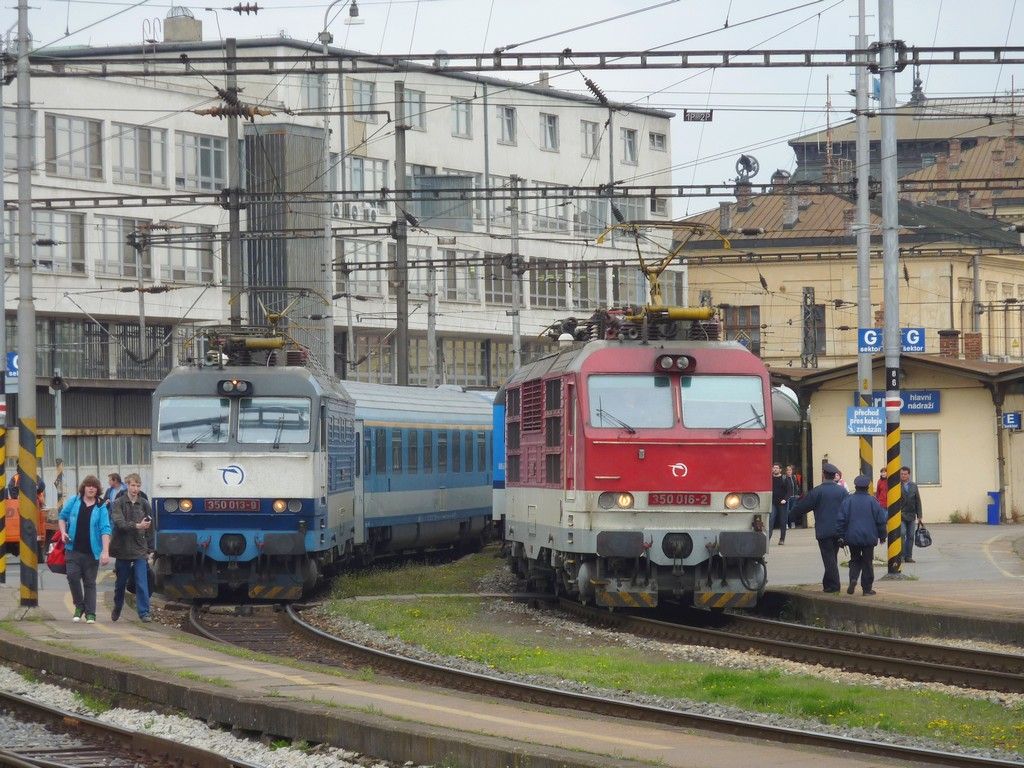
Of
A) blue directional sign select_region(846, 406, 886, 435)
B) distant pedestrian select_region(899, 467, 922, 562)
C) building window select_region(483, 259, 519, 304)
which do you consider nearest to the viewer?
blue directional sign select_region(846, 406, 886, 435)

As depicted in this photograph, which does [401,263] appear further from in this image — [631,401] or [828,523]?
[631,401]

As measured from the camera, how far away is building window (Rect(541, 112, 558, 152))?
77.8 metres

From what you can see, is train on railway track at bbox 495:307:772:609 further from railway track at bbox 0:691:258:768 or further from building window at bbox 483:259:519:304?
building window at bbox 483:259:519:304

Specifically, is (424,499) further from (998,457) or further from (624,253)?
(624,253)

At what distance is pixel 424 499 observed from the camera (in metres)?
33.5

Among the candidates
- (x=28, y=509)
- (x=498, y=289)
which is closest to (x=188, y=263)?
(x=498, y=289)

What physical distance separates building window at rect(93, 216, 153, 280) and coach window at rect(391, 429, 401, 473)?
30594 millimetres

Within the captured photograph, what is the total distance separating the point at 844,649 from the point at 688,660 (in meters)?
1.79

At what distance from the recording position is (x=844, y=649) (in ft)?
60.8

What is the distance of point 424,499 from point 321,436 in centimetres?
928

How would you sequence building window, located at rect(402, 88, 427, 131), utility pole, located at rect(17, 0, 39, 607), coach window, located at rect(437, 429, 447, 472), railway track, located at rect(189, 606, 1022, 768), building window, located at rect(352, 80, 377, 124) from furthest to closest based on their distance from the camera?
building window, located at rect(402, 88, 427, 131) → building window, located at rect(352, 80, 377, 124) → coach window, located at rect(437, 429, 447, 472) → utility pole, located at rect(17, 0, 39, 607) → railway track, located at rect(189, 606, 1022, 768)

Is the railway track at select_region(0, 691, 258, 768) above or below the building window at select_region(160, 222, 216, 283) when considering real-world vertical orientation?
below

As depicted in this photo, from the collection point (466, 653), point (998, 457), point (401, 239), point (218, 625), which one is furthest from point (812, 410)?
point (466, 653)

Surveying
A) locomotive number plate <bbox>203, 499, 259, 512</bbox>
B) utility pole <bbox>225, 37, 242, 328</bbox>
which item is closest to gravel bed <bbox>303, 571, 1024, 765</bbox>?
locomotive number plate <bbox>203, 499, 259, 512</bbox>
